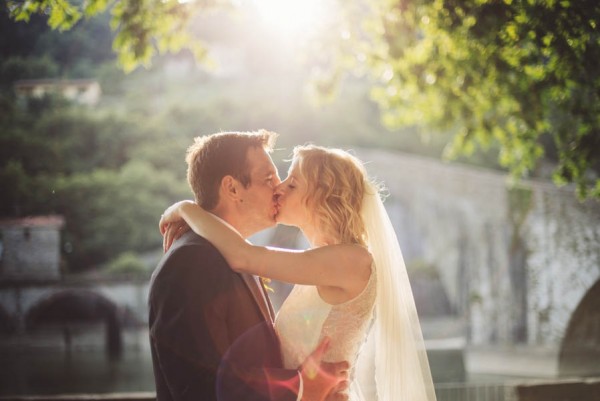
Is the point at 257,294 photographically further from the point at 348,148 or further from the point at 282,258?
the point at 348,148

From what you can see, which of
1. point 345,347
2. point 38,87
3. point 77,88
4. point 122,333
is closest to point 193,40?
point 345,347

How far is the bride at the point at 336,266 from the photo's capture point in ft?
7.23

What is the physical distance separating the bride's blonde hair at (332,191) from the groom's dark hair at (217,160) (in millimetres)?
212

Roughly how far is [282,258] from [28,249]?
83.5 feet

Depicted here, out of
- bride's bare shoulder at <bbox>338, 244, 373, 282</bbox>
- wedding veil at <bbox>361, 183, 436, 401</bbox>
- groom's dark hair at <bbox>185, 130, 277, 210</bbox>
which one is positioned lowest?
wedding veil at <bbox>361, 183, 436, 401</bbox>

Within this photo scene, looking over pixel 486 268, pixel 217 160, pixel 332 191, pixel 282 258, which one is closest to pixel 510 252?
pixel 486 268

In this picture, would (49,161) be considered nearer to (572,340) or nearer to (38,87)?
(38,87)

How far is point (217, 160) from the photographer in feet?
7.02

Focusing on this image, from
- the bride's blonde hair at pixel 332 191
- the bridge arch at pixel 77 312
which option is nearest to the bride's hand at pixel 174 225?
the bride's blonde hair at pixel 332 191

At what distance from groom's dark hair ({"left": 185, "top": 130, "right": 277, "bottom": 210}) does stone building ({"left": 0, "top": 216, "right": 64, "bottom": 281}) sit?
2502 centimetres

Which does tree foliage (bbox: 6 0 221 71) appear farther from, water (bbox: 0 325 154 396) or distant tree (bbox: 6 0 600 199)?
water (bbox: 0 325 154 396)

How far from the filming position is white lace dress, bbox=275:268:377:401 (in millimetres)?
2316

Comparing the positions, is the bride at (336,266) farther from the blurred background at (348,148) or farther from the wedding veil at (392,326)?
the blurred background at (348,148)

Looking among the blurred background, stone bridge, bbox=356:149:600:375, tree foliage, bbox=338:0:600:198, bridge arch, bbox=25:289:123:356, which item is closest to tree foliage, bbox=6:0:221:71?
the blurred background
